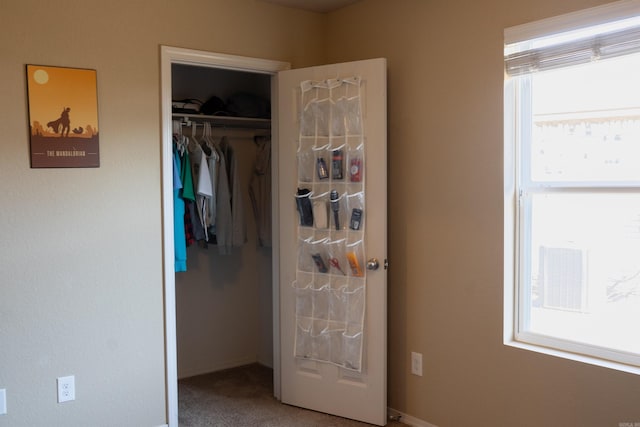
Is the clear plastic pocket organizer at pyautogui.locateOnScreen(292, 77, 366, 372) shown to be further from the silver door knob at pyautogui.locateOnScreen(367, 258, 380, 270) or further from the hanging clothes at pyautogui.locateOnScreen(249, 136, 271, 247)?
the hanging clothes at pyautogui.locateOnScreen(249, 136, 271, 247)

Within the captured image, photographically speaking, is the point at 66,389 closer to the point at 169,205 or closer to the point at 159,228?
the point at 159,228

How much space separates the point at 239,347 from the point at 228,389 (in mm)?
564

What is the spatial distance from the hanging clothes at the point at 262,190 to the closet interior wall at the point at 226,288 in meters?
0.08

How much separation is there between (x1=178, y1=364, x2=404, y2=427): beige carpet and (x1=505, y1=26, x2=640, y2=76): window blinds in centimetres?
205

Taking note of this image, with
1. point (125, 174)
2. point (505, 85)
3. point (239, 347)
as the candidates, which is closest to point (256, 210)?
point (239, 347)

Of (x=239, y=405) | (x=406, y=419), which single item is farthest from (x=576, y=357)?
(x=239, y=405)

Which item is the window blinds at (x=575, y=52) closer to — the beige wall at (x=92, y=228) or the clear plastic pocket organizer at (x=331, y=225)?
the clear plastic pocket organizer at (x=331, y=225)

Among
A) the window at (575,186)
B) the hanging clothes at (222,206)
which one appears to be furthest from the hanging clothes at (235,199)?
the window at (575,186)

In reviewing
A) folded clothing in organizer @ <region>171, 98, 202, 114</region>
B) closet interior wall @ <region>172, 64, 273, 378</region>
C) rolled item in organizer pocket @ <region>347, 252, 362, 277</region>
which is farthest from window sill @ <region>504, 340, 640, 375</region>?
folded clothing in organizer @ <region>171, 98, 202, 114</region>

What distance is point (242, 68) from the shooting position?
3404mm

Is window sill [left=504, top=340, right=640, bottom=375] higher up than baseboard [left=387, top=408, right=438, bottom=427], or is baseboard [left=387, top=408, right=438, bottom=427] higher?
window sill [left=504, top=340, right=640, bottom=375]

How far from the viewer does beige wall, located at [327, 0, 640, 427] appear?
8.49ft

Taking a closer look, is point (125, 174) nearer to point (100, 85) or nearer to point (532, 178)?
point (100, 85)

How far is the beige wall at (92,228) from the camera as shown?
2703 millimetres
